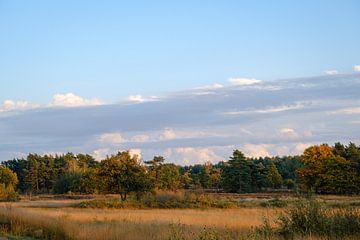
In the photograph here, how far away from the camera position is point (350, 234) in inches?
493

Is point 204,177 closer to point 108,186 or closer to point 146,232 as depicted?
point 108,186

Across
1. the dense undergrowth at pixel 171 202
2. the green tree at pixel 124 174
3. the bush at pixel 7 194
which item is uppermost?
the green tree at pixel 124 174

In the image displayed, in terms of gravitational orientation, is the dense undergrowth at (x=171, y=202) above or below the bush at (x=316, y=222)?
below

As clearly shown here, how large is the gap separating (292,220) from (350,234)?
189 centimetres

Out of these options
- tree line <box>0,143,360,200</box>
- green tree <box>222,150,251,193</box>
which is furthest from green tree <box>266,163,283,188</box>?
green tree <box>222,150,251,193</box>

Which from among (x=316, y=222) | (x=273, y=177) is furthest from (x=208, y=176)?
(x=316, y=222)

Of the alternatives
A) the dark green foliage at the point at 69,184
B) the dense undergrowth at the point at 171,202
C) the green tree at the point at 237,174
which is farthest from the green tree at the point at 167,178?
the dense undergrowth at the point at 171,202

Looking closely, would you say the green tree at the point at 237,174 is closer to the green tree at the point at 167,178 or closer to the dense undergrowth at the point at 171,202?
the green tree at the point at 167,178

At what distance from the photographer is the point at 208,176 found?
108750mm

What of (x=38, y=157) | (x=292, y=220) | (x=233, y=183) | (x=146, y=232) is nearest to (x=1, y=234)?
(x=146, y=232)

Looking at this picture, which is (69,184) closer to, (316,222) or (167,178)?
(167,178)

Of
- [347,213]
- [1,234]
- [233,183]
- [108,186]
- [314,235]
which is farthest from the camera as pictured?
[233,183]

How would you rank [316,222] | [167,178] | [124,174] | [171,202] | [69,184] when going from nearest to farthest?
[316,222] < [171,202] < [124,174] < [167,178] < [69,184]

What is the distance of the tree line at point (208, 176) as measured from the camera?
169ft
